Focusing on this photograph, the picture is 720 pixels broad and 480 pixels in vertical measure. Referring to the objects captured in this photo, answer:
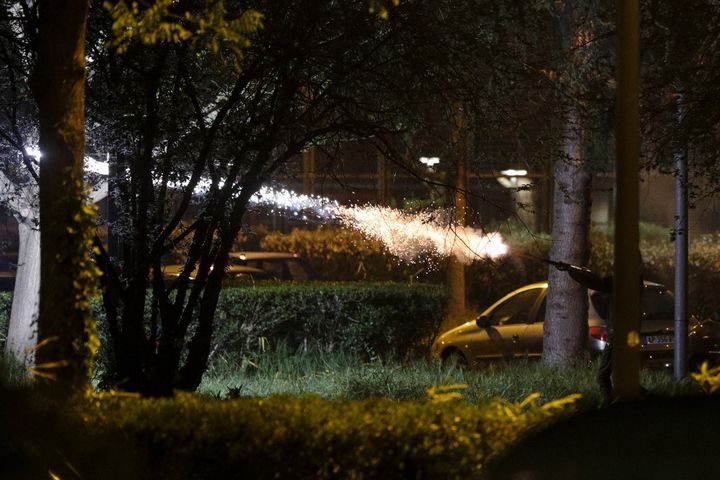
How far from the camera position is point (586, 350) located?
15734mm

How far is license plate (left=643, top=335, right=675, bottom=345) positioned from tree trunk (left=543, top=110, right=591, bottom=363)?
2.70 ft

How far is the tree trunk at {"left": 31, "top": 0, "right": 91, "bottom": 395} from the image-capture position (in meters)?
7.70

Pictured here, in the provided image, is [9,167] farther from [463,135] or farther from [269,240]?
[269,240]

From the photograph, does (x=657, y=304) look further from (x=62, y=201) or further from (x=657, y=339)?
(x=62, y=201)

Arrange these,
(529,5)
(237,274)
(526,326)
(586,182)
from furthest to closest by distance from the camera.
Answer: (237,274) → (526,326) → (586,182) → (529,5)

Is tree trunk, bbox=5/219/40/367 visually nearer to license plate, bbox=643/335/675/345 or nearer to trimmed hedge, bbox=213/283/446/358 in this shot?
trimmed hedge, bbox=213/283/446/358

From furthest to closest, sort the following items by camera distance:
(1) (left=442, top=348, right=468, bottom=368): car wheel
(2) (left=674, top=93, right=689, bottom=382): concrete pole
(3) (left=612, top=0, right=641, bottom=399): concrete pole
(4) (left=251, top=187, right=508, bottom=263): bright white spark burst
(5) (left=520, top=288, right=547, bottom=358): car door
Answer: (5) (left=520, top=288, right=547, bottom=358): car door < (1) (left=442, top=348, right=468, bottom=368): car wheel < (4) (left=251, top=187, right=508, bottom=263): bright white spark burst < (2) (left=674, top=93, right=689, bottom=382): concrete pole < (3) (left=612, top=0, right=641, bottom=399): concrete pole

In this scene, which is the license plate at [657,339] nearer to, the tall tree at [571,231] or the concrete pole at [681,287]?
the tall tree at [571,231]

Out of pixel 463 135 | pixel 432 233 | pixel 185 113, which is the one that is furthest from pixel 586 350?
pixel 185 113

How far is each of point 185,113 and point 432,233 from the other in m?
6.05

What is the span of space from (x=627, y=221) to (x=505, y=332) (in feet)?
30.3

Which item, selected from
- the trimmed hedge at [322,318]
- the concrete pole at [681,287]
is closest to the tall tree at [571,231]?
the concrete pole at [681,287]

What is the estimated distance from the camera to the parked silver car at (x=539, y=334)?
1540cm

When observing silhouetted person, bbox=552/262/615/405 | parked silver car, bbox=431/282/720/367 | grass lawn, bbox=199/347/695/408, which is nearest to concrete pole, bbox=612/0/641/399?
silhouetted person, bbox=552/262/615/405
